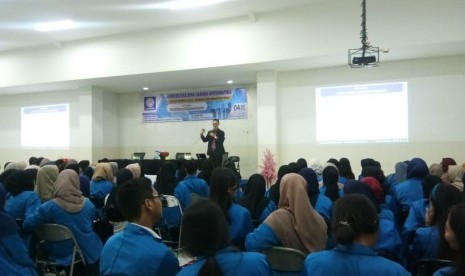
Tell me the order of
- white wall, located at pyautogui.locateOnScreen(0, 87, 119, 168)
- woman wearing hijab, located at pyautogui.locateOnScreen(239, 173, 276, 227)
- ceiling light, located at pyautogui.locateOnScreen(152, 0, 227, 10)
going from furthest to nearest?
white wall, located at pyautogui.locateOnScreen(0, 87, 119, 168) < ceiling light, located at pyautogui.locateOnScreen(152, 0, 227, 10) < woman wearing hijab, located at pyautogui.locateOnScreen(239, 173, 276, 227)

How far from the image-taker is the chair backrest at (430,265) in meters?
2.11

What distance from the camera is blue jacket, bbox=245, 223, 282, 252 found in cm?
224

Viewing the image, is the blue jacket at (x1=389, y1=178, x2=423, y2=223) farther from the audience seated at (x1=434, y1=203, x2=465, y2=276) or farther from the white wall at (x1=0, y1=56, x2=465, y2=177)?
the white wall at (x1=0, y1=56, x2=465, y2=177)

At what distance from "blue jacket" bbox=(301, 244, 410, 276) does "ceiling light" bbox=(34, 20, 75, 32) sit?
8229 millimetres

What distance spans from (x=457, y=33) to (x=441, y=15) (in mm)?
425

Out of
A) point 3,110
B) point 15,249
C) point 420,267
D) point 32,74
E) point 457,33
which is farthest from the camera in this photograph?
point 3,110

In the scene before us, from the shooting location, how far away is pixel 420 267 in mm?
2412

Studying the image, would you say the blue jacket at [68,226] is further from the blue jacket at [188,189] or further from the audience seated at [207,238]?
the audience seated at [207,238]

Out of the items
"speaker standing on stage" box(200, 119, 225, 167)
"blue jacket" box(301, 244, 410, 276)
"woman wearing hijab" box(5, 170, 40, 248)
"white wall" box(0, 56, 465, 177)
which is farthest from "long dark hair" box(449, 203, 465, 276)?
"speaker standing on stage" box(200, 119, 225, 167)

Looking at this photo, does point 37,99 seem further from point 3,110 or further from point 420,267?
point 420,267

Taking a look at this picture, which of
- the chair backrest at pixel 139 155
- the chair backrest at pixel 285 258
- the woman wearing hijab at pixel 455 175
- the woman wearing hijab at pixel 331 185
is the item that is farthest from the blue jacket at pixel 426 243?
the chair backrest at pixel 139 155

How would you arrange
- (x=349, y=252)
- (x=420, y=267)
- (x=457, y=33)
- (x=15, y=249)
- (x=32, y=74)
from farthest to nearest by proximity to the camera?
(x=32, y=74), (x=457, y=33), (x=420, y=267), (x=15, y=249), (x=349, y=252)


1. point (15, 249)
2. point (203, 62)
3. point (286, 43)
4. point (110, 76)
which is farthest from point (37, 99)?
point (15, 249)

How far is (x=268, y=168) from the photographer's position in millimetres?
8297
